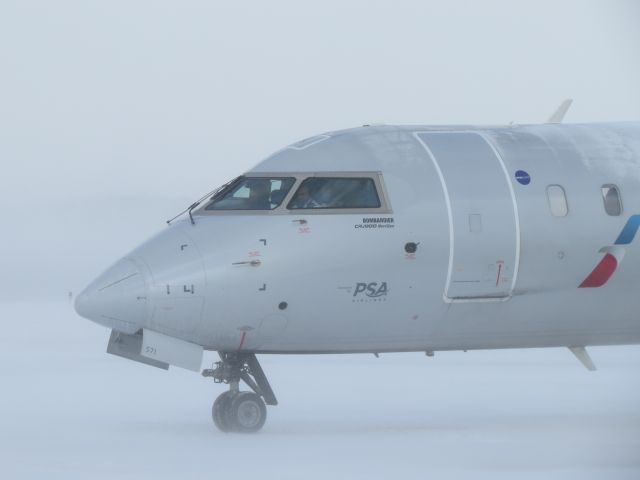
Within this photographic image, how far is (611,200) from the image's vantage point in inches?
756

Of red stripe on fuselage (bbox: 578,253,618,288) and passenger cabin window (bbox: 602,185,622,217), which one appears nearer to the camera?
red stripe on fuselage (bbox: 578,253,618,288)

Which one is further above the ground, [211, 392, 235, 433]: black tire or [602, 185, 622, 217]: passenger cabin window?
[602, 185, 622, 217]: passenger cabin window

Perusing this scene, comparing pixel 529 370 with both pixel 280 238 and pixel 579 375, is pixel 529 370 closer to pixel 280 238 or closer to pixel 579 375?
pixel 579 375

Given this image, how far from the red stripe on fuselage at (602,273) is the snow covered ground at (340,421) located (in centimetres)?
192

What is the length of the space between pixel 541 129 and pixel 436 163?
2.29m

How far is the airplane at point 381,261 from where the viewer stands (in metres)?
17.4

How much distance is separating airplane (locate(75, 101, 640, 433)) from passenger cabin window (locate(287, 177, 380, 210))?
2cm

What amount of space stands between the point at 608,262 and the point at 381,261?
10.7ft

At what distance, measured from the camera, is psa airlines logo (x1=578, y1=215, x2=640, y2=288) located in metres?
18.7

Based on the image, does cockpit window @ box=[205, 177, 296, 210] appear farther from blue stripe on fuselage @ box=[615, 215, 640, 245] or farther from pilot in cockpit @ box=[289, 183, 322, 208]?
blue stripe on fuselage @ box=[615, 215, 640, 245]

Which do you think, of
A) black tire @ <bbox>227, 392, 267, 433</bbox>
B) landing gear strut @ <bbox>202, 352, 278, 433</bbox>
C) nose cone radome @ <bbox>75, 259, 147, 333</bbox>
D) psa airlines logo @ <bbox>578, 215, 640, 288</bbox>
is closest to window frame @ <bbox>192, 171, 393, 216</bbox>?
nose cone radome @ <bbox>75, 259, 147, 333</bbox>

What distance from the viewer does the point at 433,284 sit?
18125 millimetres

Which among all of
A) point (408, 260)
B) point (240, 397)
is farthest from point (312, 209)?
point (240, 397)

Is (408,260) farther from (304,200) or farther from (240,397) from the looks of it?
(240,397)
